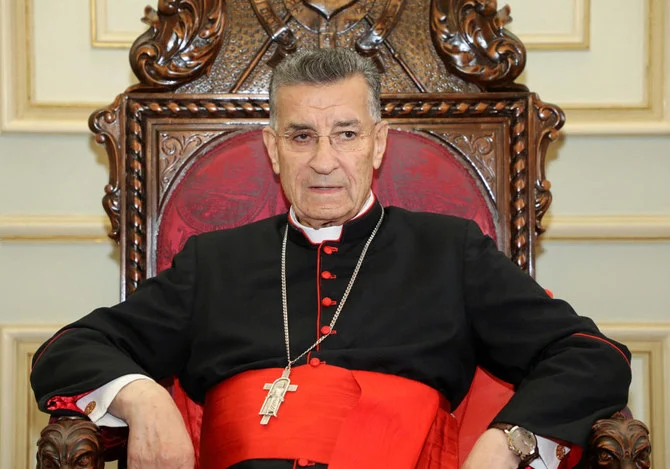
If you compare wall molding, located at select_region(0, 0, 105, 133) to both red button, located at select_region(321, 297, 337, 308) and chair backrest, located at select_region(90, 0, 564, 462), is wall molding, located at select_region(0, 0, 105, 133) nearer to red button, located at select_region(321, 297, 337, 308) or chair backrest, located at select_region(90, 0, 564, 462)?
chair backrest, located at select_region(90, 0, 564, 462)

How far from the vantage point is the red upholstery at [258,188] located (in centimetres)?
269

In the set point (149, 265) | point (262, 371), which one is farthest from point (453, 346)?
point (149, 265)

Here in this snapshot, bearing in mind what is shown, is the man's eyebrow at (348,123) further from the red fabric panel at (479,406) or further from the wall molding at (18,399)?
the wall molding at (18,399)

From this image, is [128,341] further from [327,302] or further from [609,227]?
[609,227]

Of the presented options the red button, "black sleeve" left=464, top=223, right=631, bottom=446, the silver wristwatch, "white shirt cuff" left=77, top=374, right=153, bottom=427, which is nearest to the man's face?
the red button

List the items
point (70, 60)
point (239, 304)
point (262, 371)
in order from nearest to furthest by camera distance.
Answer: point (262, 371)
point (239, 304)
point (70, 60)

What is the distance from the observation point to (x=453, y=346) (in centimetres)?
227

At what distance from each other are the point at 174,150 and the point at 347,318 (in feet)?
2.77

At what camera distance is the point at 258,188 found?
2717 millimetres

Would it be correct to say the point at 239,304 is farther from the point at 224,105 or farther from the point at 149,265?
the point at 224,105

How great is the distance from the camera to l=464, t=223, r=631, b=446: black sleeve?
1876 millimetres

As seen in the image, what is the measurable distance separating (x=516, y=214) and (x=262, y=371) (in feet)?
3.18

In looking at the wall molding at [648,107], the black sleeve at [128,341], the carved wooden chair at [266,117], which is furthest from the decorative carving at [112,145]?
the wall molding at [648,107]

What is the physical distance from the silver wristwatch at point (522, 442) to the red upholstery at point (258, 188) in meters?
0.92
